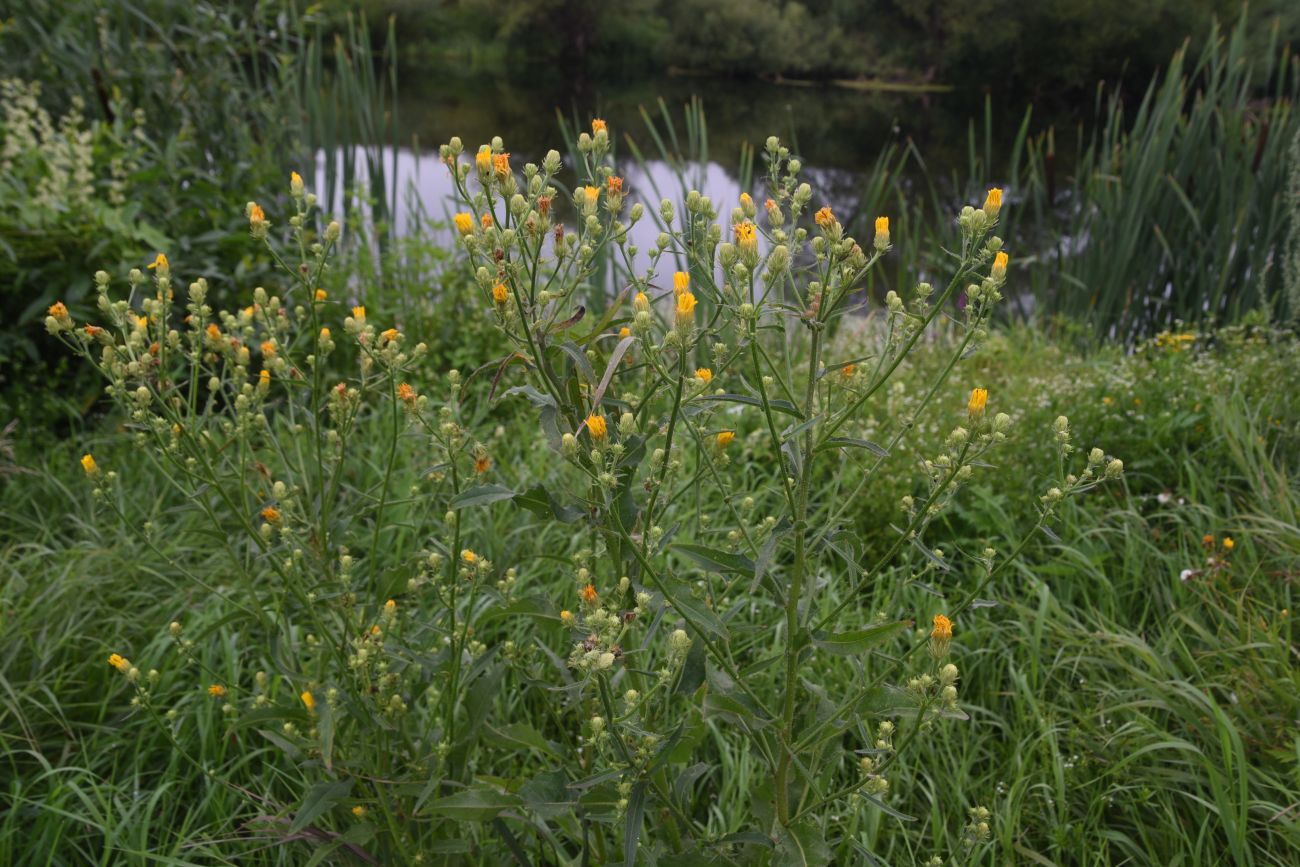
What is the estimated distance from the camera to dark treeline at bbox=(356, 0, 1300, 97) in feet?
39.2

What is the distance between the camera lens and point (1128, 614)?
2.18 metres

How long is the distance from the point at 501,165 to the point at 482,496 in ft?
1.12

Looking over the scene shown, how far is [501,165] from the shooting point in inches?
36.0

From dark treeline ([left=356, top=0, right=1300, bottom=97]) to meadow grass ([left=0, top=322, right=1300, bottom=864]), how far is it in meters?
8.13

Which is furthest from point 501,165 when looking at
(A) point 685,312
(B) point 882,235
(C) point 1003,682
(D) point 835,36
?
(D) point 835,36

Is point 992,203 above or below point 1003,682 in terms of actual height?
above

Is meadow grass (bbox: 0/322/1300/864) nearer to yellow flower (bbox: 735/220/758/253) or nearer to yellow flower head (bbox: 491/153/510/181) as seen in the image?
yellow flower (bbox: 735/220/758/253)

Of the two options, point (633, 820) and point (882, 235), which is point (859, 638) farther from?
point (882, 235)

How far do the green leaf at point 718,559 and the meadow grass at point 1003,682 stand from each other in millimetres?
235

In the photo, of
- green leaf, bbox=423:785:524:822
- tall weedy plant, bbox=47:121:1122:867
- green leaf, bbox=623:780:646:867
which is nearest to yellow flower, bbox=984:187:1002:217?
tall weedy plant, bbox=47:121:1122:867

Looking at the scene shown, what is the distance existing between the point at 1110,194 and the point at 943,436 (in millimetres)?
2175

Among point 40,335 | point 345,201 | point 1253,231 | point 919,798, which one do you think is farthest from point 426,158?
point 919,798

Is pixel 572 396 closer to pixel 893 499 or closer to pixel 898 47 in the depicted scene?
pixel 893 499

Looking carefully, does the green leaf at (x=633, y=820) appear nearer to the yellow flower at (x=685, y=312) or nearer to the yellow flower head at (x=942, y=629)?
the yellow flower head at (x=942, y=629)
